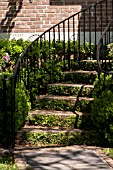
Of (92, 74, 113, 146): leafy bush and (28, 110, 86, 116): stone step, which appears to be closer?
(92, 74, 113, 146): leafy bush

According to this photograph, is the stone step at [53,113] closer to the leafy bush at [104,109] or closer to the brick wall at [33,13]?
the leafy bush at [104,109]

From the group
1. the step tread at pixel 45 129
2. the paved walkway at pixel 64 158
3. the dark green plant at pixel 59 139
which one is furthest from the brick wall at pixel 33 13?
the paved walkway at pixel 64 158

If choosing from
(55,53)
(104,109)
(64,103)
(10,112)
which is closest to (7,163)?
(10,112)

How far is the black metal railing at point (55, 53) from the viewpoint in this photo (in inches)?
297

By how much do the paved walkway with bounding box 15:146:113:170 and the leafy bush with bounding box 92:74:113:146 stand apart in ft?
1.03

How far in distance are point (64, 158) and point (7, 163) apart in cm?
87

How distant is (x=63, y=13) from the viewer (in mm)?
11500

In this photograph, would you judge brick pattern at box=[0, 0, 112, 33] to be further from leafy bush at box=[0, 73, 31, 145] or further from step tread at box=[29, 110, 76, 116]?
leafy bush at box=[0, 73, 31, 145]

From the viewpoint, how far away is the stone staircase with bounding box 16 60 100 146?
7777 millimetres

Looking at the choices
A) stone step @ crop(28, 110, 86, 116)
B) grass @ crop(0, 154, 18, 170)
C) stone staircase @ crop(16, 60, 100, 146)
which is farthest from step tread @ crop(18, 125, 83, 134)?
grass @ crop(0, 154, 18, 170)

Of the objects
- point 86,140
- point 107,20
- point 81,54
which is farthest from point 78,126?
point 107,20

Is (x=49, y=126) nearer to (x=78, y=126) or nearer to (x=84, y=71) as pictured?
(x=78, y=126)

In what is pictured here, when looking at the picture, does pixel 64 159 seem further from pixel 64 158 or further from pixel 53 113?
pixel 53 113

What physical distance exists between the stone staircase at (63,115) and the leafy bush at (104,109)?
250mm
